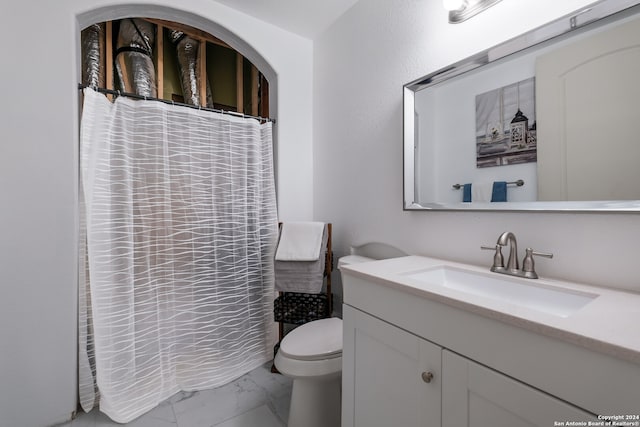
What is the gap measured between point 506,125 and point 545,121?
12 centimetres

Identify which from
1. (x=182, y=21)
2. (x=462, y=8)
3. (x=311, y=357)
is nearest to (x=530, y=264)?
(x=311, y=357)

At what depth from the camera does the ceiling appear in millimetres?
1748

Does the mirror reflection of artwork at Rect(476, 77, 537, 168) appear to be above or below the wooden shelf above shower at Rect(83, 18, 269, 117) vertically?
below

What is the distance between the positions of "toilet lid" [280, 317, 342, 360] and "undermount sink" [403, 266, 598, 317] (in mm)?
533

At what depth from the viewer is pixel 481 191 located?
1147mm

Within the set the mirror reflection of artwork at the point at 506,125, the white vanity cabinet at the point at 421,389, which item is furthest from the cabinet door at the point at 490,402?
the mirror reflection of artwork at the point at 506,125

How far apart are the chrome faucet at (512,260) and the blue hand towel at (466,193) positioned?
0.22 meters

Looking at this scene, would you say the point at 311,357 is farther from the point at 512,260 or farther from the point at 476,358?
the point at 512,260

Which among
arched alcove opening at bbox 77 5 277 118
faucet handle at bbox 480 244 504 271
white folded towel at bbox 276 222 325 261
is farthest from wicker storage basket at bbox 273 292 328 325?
arched alcove opening at bbox 77 5 277 118

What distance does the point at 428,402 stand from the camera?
0.78 meters

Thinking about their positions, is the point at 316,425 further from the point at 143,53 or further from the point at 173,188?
the point at 143,53

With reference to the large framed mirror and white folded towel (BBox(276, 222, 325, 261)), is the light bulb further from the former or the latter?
white folded towel (BBox(276, 222, 325, 261))

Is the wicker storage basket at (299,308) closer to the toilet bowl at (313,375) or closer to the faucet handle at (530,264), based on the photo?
the toilet bowl at (313,375)

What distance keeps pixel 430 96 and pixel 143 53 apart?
2.04 meters
